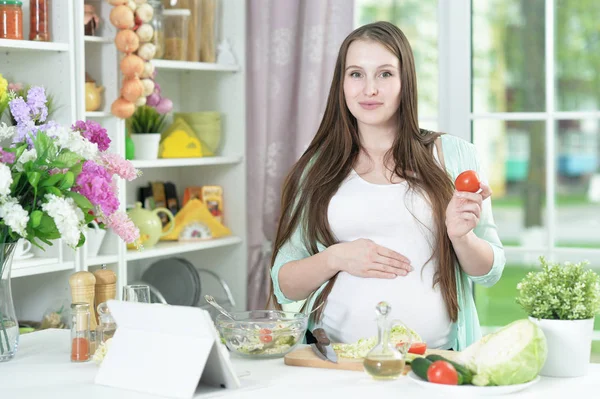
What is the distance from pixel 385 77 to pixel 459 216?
0.51 m

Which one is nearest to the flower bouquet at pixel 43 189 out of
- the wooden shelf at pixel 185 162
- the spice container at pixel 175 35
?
the wooden shelf at pixel 185 162

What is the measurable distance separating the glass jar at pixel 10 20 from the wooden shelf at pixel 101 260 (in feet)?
2.66

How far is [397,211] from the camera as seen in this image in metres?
2.39

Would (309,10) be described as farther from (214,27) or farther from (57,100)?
(57,100)

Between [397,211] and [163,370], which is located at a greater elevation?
[397,211]

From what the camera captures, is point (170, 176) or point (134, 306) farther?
point (170, 176)

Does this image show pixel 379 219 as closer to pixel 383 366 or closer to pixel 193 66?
pixel 383 366

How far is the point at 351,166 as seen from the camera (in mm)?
2518

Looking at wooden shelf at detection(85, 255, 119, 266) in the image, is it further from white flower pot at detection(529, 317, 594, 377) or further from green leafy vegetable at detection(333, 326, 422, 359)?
white flower pot at detection(529, 317, 594, 377)

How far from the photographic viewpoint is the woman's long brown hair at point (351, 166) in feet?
7.82

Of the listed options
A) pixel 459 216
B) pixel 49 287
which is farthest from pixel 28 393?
pixel 49 287

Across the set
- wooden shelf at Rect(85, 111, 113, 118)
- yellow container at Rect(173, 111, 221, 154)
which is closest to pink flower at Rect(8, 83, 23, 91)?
wooden shelf at Rect(85, 111, 113, 118)

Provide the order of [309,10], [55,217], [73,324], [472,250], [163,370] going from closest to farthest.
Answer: [163,370], [55,217], [73,324], [472,250], [309,10]

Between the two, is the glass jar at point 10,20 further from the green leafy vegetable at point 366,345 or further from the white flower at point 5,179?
the green leafy vegetable at point 366,345
